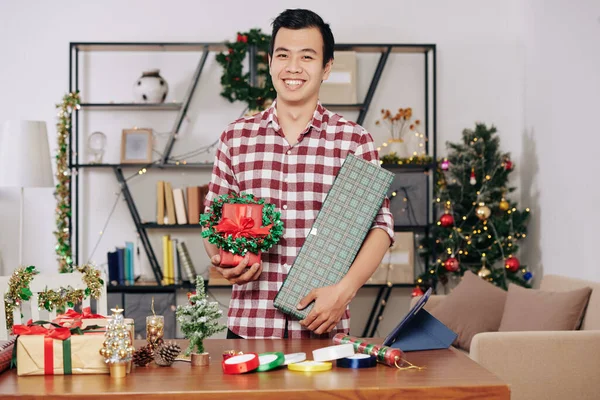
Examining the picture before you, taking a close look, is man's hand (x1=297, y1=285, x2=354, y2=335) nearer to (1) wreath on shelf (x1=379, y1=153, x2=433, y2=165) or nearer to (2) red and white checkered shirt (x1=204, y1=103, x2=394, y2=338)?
(2) red and white checkered shirt (x1=204, y1=103, x2=394, y2=338)

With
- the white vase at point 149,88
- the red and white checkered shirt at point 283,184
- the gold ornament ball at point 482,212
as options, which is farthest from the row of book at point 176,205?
the red and white checkered shirt at point 283,184

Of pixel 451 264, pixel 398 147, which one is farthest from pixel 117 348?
pixel 398 147

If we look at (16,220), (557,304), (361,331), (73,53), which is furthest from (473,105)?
(16,220)

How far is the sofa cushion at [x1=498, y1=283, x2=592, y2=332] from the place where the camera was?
11.6 feet

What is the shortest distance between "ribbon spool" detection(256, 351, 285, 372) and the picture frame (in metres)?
3.73

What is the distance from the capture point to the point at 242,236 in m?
1.71

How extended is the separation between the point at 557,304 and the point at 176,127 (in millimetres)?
2701

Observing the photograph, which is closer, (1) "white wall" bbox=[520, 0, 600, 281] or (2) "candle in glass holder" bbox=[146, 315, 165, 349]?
(2) "candle in glass holder" bbox=[146, 315, 165, 349]

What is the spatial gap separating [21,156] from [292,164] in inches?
119

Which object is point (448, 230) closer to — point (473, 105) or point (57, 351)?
point (473, 105)

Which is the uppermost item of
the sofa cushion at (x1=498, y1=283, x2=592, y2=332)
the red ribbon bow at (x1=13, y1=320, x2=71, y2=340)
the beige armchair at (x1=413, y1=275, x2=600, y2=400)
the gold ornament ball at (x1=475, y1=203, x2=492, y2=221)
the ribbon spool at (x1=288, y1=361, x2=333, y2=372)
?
the gold ornament ball at (x1=475, y1=203, x2=492, y2=221)

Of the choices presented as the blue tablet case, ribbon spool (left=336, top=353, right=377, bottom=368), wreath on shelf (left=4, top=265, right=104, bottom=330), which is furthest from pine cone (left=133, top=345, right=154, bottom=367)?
wreath on shelf (left=4, top=265, right=104, bottom=330)

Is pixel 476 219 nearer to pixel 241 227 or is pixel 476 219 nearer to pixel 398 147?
pixel 398 147

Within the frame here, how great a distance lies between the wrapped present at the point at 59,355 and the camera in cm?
147
